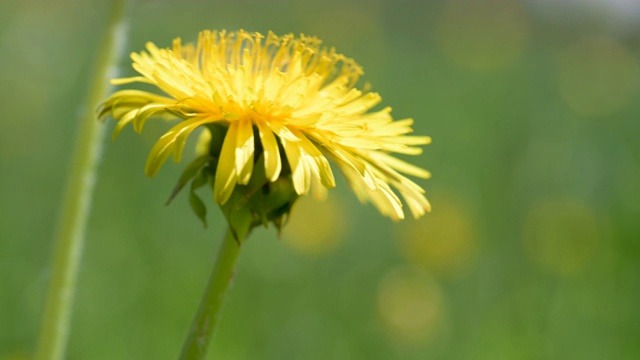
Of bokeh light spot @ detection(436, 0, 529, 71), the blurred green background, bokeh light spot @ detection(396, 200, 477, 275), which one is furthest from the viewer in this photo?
bokeh light spot @ detection(436, 0, 529, 71)

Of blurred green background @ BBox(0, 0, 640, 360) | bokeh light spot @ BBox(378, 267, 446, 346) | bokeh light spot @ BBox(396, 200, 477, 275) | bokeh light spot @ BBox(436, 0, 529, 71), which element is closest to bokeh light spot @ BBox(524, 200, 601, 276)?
blurred green background @ BBox(0, 0, 640, 360)

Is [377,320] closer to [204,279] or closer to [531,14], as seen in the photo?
[204,279]

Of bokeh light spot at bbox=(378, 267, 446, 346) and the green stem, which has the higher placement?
the green stem

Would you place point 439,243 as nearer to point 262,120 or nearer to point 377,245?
point 377,245

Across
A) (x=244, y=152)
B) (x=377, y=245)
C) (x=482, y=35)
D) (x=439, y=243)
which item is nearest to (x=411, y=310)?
(x=439, y=243)

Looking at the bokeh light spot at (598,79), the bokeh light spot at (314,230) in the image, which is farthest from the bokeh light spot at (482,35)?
the bokeh light spot at (314,230)

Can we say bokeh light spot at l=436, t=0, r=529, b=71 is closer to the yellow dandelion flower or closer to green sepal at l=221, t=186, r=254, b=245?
the yellow dandelion flower

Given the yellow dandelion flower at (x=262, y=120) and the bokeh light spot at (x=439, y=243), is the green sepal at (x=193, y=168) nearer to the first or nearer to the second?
the yellow dandelion flower at (x=262, y=120)

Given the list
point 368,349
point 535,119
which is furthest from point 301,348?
point 535,119
